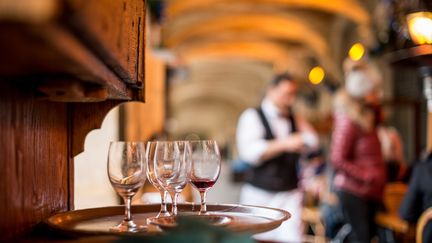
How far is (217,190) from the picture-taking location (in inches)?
380

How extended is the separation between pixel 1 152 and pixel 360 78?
12.3ft

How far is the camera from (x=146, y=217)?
1870mm

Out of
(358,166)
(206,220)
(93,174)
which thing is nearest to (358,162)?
(358,166)

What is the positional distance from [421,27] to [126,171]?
10.1ft

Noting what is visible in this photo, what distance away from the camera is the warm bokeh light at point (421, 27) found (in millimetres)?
4176

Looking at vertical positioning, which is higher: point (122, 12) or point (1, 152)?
point (122, 12)

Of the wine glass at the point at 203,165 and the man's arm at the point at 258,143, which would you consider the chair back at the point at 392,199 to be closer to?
the man's arm at the point at 258,143

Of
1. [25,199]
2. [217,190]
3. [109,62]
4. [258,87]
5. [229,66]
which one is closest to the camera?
[109,62]

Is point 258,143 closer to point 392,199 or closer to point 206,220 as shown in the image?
point 392,199

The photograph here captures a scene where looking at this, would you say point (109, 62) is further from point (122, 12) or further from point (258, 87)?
point (258, 87)

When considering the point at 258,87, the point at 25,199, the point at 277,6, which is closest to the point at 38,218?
the point at 25,199

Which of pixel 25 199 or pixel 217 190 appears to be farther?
pixel 217 190

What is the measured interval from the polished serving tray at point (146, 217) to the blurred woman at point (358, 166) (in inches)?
112

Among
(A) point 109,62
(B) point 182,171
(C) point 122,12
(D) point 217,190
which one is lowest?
(D) point 217,190
